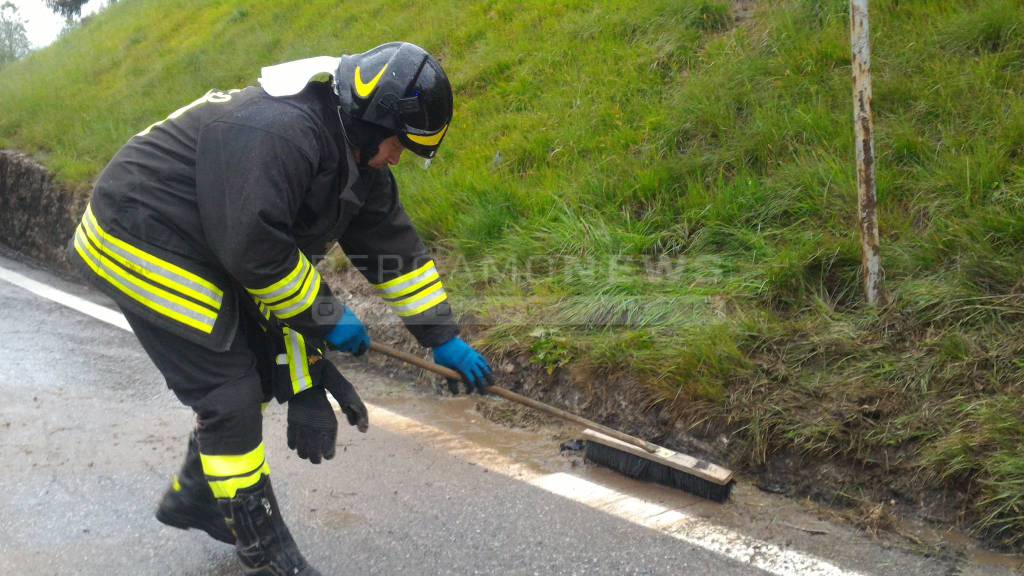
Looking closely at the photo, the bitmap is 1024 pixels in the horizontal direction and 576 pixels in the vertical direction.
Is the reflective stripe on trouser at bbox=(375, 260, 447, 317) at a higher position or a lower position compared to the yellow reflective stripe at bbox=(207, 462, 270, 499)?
higher

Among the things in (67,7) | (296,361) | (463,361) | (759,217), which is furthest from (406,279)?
(67,7)

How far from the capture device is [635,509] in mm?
3492

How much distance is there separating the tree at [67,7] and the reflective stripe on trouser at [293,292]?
73.1ft

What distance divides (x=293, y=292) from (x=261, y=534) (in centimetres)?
77

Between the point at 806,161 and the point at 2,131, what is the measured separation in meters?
8.29

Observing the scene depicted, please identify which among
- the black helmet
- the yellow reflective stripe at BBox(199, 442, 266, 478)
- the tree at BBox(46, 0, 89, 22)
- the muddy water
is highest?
the tree at BBox(46, 0, 89, 22)

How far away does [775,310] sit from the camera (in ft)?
14.1

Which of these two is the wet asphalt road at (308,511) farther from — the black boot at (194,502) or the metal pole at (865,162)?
the metal pole at (865,162)

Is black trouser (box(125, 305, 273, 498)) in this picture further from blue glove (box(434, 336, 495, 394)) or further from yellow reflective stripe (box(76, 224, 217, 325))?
blue glove (box(434, 336, 495, 394))

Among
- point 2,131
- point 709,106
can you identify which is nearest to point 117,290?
point 709,106

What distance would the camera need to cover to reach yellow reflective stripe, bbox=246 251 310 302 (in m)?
2.79

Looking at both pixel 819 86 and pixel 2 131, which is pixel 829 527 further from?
pixel 2 131

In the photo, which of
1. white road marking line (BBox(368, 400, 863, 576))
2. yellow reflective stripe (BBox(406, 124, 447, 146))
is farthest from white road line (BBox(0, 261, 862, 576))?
yellow reflective stripe (BBox(406, 124, 447, 146))

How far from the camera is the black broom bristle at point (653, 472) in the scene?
3.48 meters
